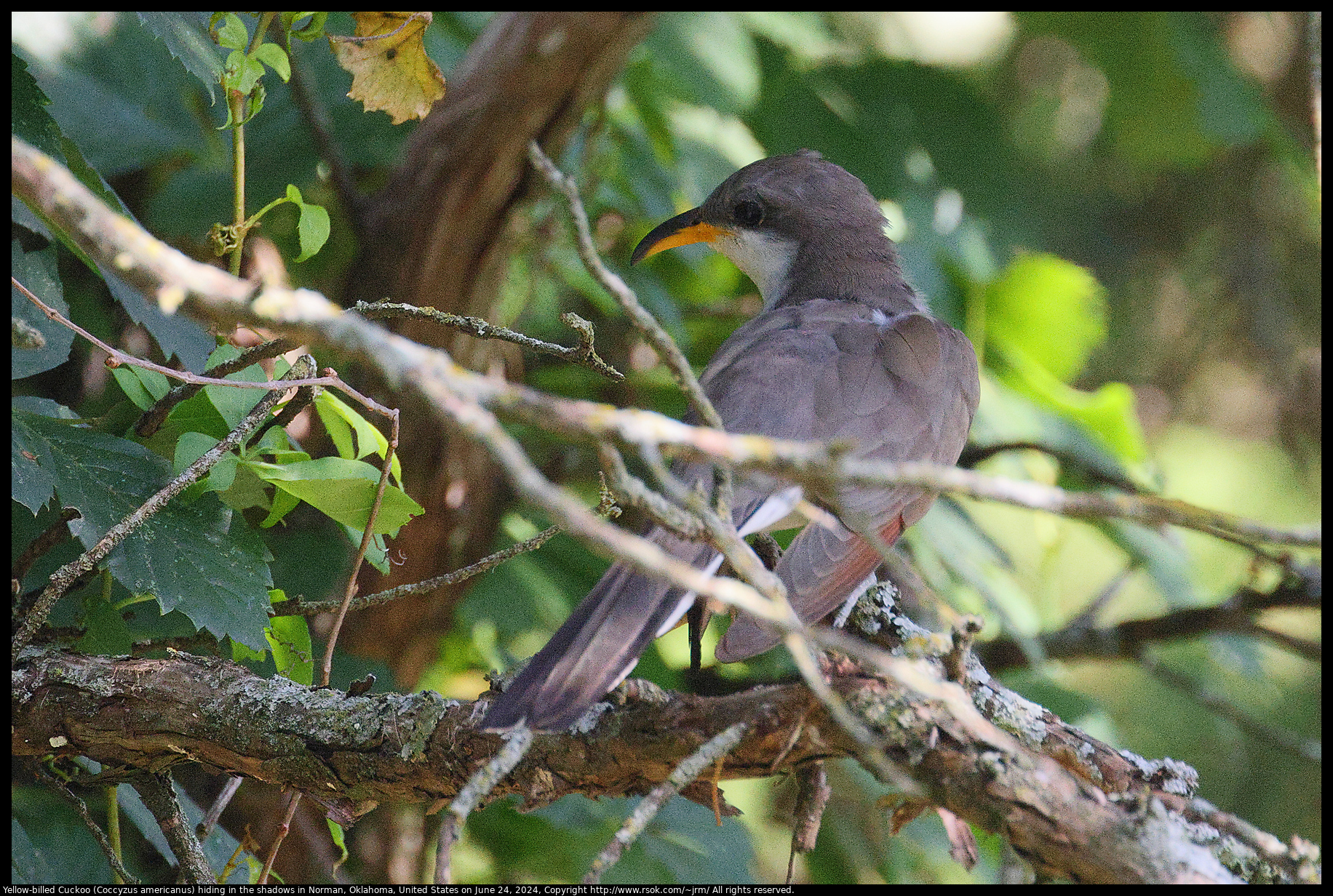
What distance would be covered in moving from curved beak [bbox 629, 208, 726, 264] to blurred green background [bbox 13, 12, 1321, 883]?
0.63 ft

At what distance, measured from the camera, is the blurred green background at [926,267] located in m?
3.51

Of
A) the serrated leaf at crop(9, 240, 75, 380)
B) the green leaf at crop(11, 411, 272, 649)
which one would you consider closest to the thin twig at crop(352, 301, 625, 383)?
the green leaf at crop(11, 411, 272, 649)

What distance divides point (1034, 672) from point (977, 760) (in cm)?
261

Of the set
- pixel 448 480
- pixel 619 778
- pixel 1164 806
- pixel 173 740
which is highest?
pixel 1164 806

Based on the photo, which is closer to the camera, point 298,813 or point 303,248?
point 303,248

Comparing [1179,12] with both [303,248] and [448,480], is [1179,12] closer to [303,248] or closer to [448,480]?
[448,480]

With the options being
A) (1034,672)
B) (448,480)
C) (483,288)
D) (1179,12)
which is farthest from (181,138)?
(1179,12)

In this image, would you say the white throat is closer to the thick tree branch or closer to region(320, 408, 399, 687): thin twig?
region(320, 408, 399, 687): thin twig

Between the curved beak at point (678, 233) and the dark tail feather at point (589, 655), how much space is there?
6.25 feet

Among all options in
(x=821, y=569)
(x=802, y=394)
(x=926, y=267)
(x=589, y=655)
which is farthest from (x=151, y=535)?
(x=926, y=267)

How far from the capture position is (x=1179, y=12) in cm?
477

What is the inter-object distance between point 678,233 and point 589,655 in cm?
218

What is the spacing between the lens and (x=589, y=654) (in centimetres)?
171

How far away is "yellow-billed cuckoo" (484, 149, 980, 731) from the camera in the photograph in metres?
1.75
